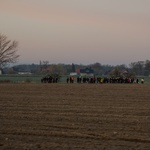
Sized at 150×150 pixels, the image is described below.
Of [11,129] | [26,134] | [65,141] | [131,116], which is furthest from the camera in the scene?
[131,116]

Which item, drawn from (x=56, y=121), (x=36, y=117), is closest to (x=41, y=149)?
(x=56, y=121)

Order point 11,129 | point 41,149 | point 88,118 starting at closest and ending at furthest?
1. point 41,149
2. point 11,129
3. point 88,118

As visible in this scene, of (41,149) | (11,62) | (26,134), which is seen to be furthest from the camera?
(11,62)

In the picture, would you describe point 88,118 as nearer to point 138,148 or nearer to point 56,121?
point 56,121

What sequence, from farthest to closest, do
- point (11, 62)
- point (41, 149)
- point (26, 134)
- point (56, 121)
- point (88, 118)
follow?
point (11, 62)
point (88, 118)
point (56, 121)
point (26, 134)
point (41, 149)

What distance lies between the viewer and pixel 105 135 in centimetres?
1336

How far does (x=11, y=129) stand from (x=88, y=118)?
179 inches

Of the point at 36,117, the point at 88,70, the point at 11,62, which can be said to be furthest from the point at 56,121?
the point at 88,70

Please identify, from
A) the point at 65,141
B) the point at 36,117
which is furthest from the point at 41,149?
the point at 36,117

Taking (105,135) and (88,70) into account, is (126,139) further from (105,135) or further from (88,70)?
(88,70)

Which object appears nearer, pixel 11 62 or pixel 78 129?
pixel 78 129

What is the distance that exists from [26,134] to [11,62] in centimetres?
7785

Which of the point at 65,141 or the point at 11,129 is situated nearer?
the point at 65,141

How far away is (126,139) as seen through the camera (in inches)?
499
